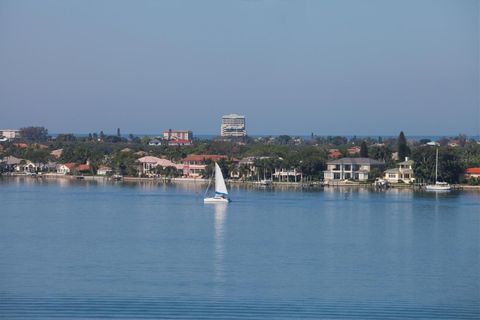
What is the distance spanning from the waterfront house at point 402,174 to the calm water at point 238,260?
29.7 ft

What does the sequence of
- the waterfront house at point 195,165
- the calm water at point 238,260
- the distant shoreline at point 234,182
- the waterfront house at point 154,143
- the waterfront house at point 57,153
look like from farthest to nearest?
the waterfront house at point 154,143 → the waterfront house at point 57,153 → the waterfront house at point 195,165 → the distant shoreline at point 234,182 → the calm water at point 238,260

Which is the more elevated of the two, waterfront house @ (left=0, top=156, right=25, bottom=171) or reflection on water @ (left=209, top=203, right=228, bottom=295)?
waterfront house @ (left=0, top=156, right=25, bottom=171)

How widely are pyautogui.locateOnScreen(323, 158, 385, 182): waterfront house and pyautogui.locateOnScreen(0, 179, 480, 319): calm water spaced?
10.1 metres

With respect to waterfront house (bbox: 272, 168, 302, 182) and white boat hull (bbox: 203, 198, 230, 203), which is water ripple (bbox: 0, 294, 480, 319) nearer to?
white boat hull (bbox: 203, 198, 230, 203)

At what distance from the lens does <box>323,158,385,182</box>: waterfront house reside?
34.6 m

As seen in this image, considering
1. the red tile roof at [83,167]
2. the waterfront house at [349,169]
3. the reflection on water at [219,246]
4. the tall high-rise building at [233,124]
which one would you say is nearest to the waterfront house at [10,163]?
the red tile roof at [83,167]

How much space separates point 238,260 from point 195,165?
23754 mm

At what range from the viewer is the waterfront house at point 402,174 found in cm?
3353

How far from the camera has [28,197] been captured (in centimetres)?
2588

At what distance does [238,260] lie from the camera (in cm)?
1416

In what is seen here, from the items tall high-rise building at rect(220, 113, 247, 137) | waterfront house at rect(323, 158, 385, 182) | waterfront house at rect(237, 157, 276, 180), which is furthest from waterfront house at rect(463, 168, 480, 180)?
tall high-rise building at rect(220, 113, 247, 137)

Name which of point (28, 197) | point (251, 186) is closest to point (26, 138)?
point (251, 186)

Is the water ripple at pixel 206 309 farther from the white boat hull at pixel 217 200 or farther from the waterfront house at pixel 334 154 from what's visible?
the waterfront house at pixel 334 154

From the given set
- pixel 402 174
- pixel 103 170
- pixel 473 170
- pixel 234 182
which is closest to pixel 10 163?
pixel 103 170
